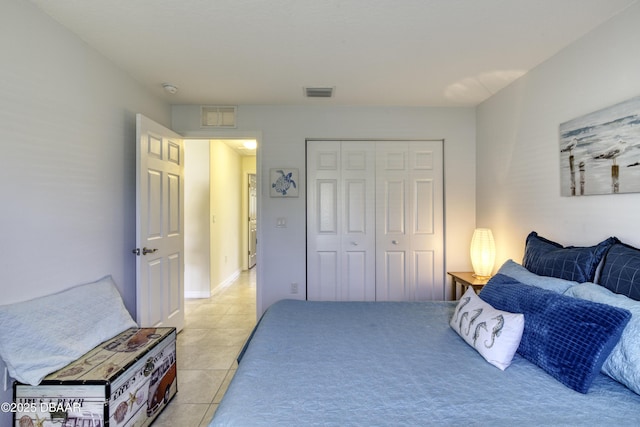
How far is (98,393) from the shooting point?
5.01ft

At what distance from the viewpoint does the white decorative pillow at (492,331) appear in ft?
4.50

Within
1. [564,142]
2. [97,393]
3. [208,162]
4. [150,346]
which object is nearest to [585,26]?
[564,142]

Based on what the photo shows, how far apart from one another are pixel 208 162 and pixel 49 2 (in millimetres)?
2895

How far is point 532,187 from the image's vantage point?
2559mm

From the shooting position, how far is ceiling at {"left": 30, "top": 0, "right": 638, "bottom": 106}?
5.88 feet

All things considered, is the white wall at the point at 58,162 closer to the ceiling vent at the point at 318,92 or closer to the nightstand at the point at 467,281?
the ceiling vent at the point at 318,92

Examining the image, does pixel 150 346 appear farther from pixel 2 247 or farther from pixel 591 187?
pixel 591 187

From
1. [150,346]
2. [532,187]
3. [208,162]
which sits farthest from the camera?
[208,162]

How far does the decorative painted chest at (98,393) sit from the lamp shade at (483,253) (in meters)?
2.80

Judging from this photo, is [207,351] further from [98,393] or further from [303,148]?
[303,148]

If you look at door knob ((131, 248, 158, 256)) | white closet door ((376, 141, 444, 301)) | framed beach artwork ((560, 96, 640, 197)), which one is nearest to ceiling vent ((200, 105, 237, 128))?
door knob ((131, 248, 158, 256))

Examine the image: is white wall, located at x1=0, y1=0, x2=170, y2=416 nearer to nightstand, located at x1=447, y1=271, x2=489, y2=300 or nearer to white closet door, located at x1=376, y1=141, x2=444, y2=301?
white closet door, located at x1=376, y1=141, x2=444, y2=301

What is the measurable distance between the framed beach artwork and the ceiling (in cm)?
59

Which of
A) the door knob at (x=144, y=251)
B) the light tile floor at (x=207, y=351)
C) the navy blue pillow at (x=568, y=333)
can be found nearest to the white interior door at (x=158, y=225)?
the door knob at (x=144, y=251)
